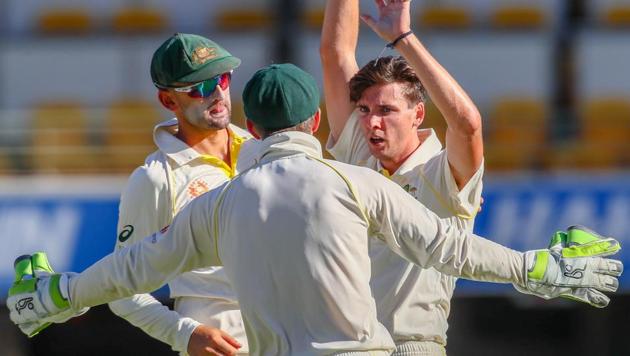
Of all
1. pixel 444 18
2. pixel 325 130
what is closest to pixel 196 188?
pixel 325 130

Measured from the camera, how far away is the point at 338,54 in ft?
15.7

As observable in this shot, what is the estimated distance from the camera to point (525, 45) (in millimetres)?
13336

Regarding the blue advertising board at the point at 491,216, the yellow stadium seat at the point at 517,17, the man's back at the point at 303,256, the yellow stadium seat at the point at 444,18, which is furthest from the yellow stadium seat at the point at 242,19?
the man's back at the point at 303,256

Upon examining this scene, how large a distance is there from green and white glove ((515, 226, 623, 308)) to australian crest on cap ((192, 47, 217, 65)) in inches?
52.0

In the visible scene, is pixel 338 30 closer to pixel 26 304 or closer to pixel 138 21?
pixel 26 304

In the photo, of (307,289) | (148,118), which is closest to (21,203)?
(148,118)

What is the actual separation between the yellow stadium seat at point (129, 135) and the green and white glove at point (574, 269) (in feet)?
25.5

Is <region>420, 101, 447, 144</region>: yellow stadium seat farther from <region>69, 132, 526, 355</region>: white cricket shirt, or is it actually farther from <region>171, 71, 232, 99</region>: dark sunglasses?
<region>69, 132, 526, 355</region>: white cricket shirt

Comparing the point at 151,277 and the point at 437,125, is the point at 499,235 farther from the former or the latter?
the point at 151,277

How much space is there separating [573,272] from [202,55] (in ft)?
4.76

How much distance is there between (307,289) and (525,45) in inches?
392

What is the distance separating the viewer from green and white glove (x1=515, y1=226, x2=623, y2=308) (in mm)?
3842

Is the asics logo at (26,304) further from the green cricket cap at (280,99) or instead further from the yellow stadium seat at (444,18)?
the yellow stadium seat at (444,18)

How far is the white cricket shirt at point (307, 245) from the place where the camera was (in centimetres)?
370
